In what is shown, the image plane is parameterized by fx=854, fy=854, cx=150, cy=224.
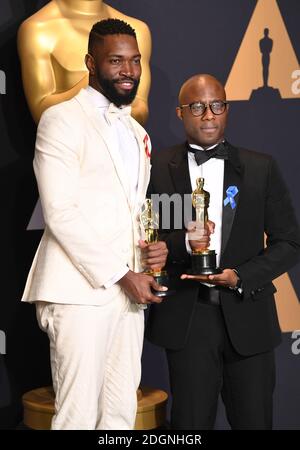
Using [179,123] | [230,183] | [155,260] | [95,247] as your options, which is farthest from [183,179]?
[179,123]

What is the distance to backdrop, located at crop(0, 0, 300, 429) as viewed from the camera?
375cm

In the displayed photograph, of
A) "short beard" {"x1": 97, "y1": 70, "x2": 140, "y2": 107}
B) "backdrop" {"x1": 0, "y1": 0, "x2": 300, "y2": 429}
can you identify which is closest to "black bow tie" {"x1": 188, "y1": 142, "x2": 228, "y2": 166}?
"short beard" {"x1": 97, "y1": 70, "x2": 140, "y2": 107}

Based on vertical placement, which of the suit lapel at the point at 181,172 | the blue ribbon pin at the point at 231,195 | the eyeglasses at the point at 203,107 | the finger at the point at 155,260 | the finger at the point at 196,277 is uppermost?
the eyeglasses at the point at 203,107

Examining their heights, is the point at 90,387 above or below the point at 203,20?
below

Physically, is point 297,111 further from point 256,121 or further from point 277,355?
point 277,355

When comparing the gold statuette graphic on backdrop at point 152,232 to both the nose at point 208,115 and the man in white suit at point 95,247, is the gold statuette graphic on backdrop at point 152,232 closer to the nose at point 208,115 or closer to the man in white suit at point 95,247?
the man in white suit at point 95,247

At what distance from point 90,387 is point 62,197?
59 cm

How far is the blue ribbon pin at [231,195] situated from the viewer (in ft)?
9.53

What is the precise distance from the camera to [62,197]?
2.61m

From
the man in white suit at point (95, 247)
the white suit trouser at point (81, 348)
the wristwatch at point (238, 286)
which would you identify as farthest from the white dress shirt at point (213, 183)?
the white suit trouser at point (81, 348)

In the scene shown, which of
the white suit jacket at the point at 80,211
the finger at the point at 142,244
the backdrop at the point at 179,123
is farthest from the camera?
the backdrop at the point at 179,123

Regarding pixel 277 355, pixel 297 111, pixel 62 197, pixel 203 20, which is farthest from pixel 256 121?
pixel 62 197

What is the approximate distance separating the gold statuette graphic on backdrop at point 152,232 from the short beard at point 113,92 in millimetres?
331

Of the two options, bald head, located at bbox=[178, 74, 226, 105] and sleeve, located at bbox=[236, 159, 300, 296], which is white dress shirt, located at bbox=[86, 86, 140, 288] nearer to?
bald head, located at bbox=[178, 74, 226, 105]
